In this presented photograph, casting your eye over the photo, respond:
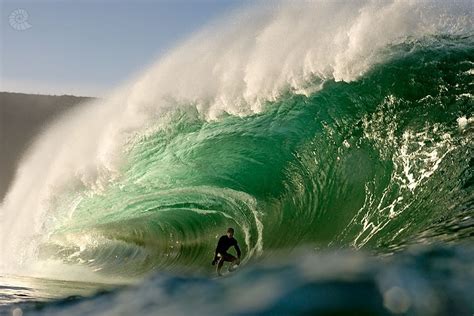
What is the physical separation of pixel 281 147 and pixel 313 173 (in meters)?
0.59

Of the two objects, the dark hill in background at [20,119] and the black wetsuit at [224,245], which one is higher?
the dark hill in background at [20,119]

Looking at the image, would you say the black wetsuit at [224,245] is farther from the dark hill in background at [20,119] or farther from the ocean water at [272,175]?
the dark hill in background at [20,119]

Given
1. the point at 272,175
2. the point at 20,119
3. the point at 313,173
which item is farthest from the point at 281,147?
the point at 20,119

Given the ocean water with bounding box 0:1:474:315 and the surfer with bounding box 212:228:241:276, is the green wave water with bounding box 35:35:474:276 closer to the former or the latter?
the ocean water with bounding box 0:1:474:315

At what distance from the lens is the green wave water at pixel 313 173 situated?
591cm

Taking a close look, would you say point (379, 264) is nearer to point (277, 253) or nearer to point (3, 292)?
point (277, 253)

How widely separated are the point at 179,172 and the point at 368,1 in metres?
3.35

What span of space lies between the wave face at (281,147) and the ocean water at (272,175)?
0.8 inches

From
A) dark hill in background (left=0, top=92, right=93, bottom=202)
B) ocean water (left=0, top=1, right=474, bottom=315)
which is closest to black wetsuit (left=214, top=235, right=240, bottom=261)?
ocean water (left=0, top=1, right=474, bottom=315)

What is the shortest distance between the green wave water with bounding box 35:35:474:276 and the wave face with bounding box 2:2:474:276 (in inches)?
0.7

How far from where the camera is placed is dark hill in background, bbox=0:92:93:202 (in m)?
26.5

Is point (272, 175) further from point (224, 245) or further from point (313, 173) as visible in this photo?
point (224, 245)

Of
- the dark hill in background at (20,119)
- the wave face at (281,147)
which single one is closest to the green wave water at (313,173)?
the wave face at (281,147)

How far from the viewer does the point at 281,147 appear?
736cm
